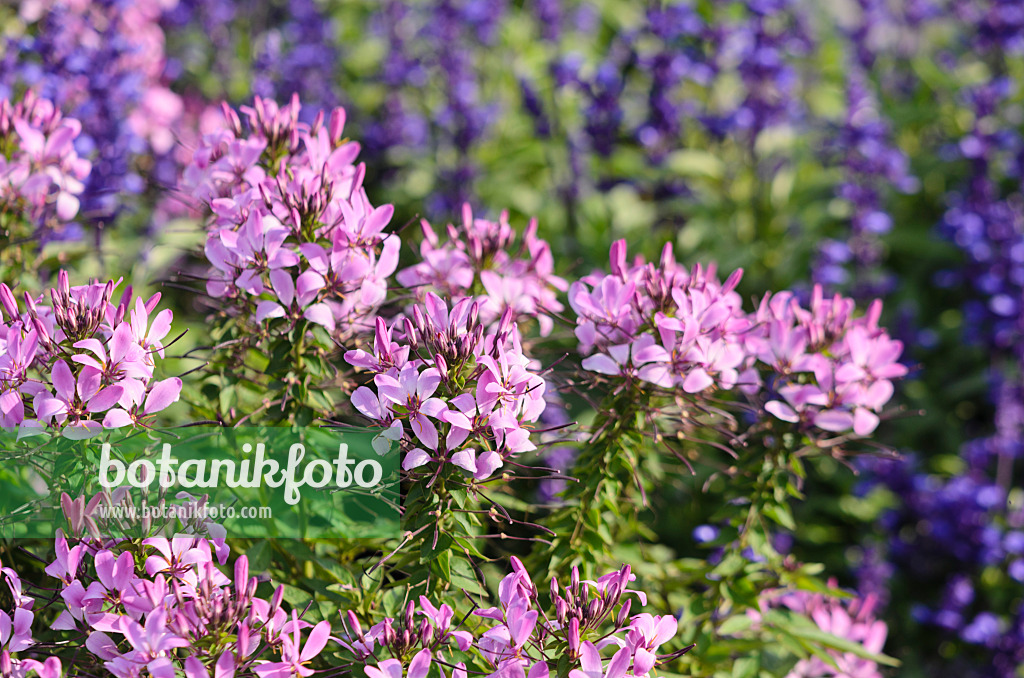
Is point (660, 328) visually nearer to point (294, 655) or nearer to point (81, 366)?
point (294, 655)

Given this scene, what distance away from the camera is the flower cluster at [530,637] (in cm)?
159

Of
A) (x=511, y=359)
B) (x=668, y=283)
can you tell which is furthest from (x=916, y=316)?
(x=511, y=359)

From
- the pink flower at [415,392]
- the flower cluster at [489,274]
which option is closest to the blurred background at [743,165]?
the flower cluster at [489,274]

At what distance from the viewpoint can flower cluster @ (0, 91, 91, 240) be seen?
2.32 metres

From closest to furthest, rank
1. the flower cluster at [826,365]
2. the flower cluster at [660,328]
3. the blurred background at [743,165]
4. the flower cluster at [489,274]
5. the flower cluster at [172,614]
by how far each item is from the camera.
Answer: the flower cluster at [172,614], the flower cluster at [660,328], the flower cluster at [826,365], the flower cluster at [489,274], the blurred background at [743,165]

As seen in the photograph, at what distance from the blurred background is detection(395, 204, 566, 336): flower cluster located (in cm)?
127

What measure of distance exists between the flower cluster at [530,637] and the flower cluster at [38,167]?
60.0 inches

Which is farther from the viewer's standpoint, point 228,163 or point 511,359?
point 228,163

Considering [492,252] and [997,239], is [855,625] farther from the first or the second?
[997,239]

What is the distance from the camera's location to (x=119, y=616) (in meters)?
1.58

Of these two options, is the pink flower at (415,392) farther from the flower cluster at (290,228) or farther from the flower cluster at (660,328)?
the flower cluster at (660,328)

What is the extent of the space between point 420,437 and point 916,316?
11.4 ft

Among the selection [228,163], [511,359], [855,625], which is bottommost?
[855,625]

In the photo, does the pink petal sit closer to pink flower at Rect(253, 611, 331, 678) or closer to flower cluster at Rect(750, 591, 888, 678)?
pink flower at Rect(253, 611, 331, 678)
